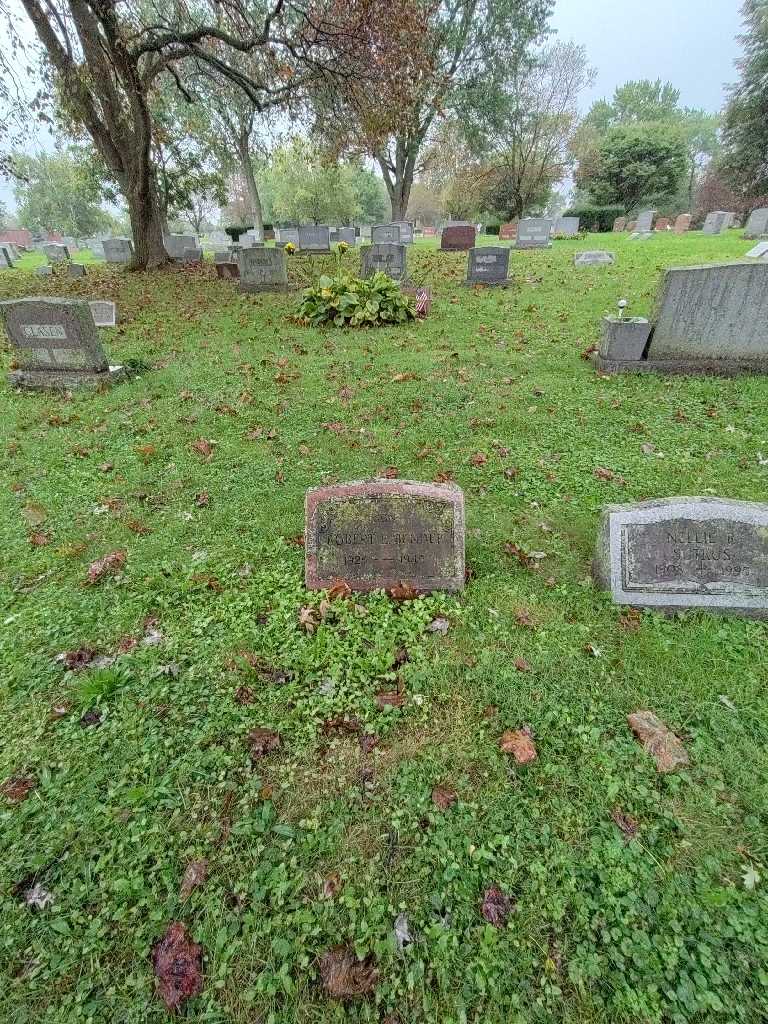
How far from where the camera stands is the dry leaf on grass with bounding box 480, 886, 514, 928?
1.74m

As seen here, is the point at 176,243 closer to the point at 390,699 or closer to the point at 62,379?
the point at 62,379

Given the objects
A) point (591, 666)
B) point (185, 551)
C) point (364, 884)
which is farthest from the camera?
point (185, 551)

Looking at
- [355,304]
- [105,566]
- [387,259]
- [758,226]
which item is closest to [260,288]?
[387,259]

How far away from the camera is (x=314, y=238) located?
22.4 m

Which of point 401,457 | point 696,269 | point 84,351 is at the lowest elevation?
point 401,457

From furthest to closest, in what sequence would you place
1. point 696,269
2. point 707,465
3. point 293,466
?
1. point 696,269
2. point 293,466
3. point 707,465

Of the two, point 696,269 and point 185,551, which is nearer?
point 185,551

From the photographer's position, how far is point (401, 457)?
4852 mm

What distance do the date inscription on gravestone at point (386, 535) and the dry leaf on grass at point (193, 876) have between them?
165 centimetres

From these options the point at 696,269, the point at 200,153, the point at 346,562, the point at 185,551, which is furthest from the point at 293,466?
the point at 200,153

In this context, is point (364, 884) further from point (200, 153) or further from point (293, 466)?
point (200, 153)

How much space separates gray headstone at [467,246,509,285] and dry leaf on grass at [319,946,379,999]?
13.8 m

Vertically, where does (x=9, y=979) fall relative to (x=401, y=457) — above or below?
below

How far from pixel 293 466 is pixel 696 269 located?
5.64 meters
